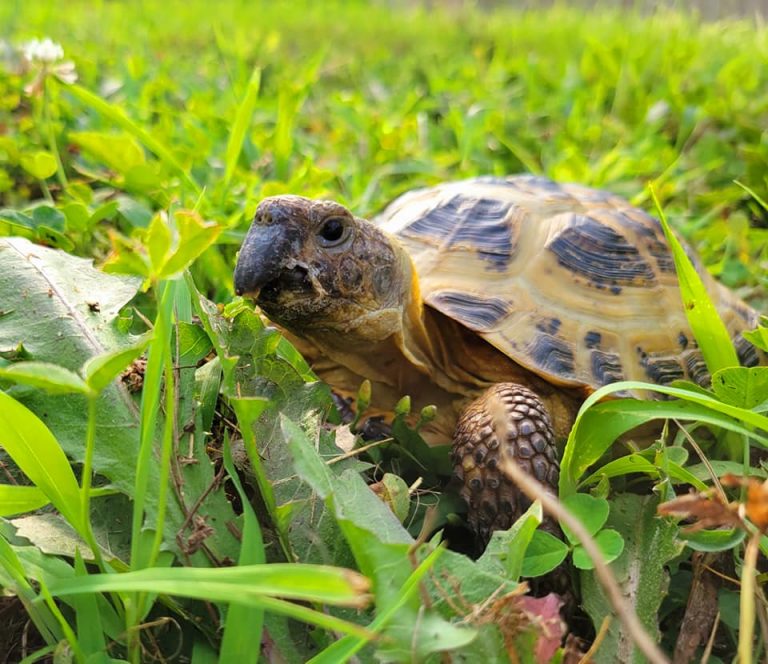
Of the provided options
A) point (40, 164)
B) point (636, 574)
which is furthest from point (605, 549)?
point (40, 164)

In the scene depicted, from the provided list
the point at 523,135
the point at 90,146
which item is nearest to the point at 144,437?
the point at 90,146

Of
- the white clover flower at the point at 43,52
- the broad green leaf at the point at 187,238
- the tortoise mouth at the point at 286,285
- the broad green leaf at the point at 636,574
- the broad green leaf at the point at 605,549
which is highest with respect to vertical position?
the broad green leaf at the point at 187,238

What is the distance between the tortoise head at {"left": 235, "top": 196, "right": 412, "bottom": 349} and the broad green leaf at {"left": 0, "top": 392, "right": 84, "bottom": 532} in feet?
1.50

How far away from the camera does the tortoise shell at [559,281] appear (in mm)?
1680

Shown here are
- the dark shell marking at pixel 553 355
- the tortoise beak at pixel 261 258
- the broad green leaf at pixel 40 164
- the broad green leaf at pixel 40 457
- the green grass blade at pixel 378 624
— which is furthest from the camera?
the broad green leaf at pixel 40 164

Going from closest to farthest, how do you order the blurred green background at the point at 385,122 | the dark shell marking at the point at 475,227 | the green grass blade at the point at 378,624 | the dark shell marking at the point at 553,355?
the green grass blade at the point at 378,624 → the dark shell marking at the point at 553,355 → the dark shell marking at the point at 475,227 → the blurred green background at the point at 385,122

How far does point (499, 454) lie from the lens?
1.37m

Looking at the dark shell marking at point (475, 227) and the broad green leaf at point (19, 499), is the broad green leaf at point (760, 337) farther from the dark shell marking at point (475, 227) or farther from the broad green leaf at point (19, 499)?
the broad green leaf at point (19, 499)

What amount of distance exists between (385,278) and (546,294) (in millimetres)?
392

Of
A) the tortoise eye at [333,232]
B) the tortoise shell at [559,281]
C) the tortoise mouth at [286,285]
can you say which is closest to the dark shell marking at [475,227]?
the tortoise shell at [559,281]

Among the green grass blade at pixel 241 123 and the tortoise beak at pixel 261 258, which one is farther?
the green grass blade at pixel 241 123

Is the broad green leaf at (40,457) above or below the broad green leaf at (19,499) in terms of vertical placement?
above

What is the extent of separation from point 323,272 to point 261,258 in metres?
0.16

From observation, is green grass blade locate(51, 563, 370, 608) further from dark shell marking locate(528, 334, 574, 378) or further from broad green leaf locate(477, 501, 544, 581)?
dark shell marking locate(528, 334, 574, 378)
